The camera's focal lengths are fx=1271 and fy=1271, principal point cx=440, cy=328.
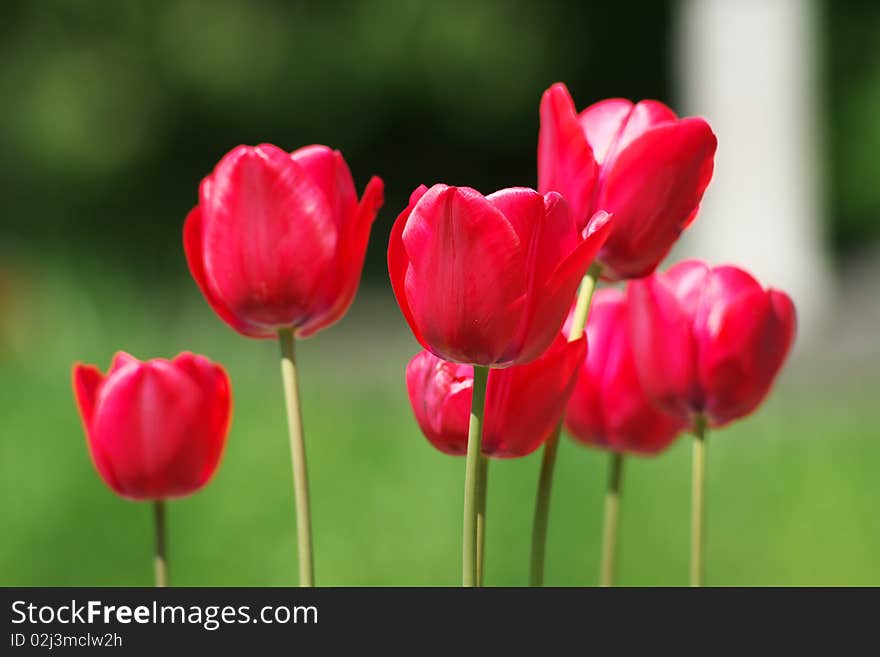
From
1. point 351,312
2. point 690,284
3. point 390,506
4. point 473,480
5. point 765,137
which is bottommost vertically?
point 473,480

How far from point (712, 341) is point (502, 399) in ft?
0.37

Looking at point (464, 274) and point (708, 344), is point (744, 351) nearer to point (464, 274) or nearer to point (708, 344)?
point (708, 344)

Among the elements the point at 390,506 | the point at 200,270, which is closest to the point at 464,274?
the point at 200,270

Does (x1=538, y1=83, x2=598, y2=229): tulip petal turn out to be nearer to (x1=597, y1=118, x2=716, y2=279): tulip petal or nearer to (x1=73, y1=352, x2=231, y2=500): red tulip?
(x1=597, y1=118, x2=716, y2=279): tulip petal

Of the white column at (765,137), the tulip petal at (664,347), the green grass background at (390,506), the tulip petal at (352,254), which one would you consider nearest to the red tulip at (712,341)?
the tulip petal at (664,347)

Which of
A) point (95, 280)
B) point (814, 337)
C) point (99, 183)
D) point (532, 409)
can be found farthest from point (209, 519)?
point (99, 183)

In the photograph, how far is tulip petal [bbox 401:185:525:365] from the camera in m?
Answer: 0.32

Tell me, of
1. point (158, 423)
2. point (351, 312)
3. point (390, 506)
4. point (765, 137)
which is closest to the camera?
point (158, 423)

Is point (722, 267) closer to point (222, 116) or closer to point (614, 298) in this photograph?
point (614, 298)

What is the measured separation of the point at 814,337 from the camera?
3500 mm

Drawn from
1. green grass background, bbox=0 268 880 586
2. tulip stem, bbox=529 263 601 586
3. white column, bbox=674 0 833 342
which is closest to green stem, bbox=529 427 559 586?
tulip stem, bbox=529 263 601 586

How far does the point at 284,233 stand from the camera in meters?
0.38

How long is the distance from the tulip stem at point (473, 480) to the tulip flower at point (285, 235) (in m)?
0.06

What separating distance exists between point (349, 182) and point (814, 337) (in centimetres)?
328
